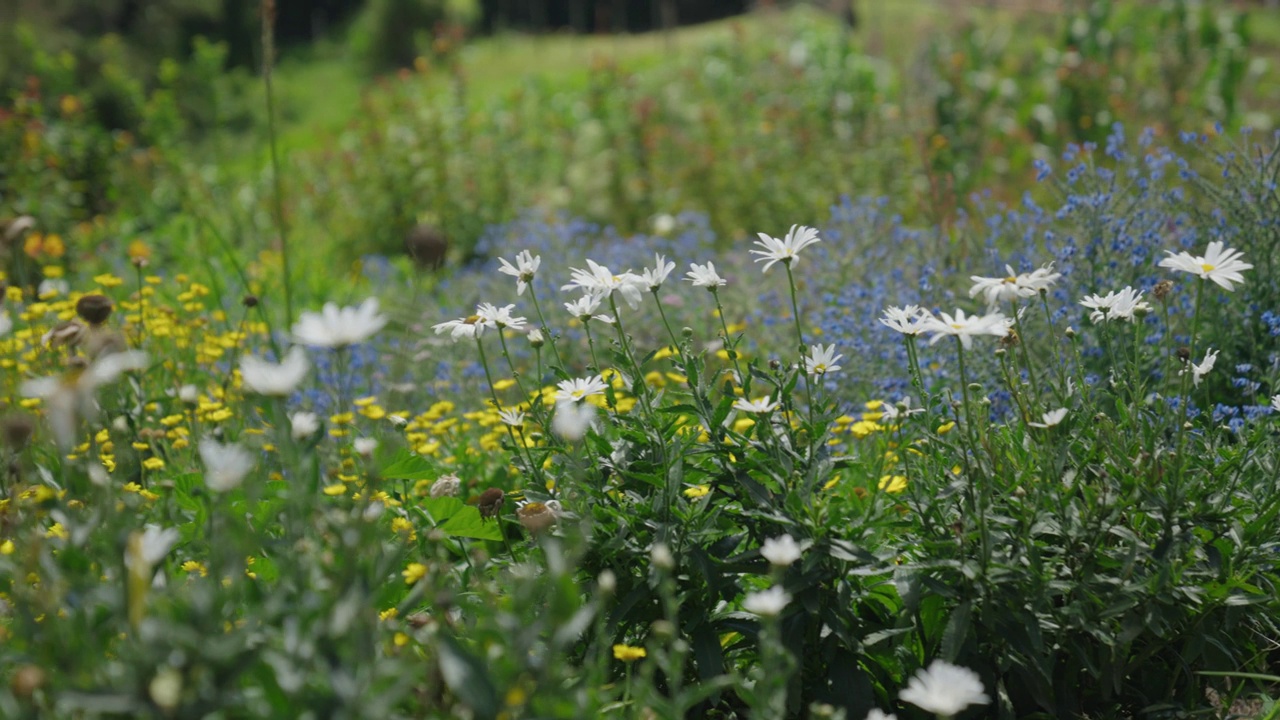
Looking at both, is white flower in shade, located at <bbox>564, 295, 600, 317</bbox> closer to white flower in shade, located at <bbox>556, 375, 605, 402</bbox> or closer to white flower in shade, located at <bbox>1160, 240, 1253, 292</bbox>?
white flower in shade, located at <bbox>556, 375, 605, 402</bbox>

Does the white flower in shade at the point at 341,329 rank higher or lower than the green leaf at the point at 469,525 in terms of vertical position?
higher

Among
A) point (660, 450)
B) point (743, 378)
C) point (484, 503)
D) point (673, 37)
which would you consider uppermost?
point (743, 378)

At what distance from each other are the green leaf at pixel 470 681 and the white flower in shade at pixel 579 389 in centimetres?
73

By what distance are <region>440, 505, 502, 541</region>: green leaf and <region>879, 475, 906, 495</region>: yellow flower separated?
2.70ft

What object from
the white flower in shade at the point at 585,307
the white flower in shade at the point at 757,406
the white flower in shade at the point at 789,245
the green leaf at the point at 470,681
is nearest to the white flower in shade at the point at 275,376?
the green leaf at the point at 470,681

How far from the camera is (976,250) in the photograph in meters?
3.78

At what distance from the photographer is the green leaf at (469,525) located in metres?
2.26

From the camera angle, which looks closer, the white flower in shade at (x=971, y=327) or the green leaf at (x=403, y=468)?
the white flower in shade at (x=971, y=327)

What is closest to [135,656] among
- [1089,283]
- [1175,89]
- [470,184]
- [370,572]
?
[370,572]

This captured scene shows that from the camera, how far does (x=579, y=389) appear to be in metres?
2.03

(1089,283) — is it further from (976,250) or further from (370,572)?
(370,572)

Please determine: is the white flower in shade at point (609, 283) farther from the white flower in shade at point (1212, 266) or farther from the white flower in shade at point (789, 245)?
the white flower in shade at point (1212, 266)

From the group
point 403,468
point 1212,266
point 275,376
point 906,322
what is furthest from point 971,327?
point 403,468

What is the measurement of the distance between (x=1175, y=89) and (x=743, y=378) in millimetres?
6376
